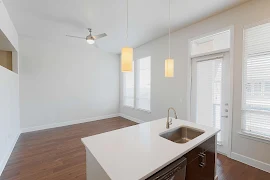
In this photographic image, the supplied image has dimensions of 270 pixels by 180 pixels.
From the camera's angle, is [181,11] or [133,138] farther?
[181,11]

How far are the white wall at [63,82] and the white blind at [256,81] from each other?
4.78 m

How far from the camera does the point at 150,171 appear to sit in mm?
958

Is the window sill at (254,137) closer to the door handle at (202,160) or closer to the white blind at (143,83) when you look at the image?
the door handle at (202,160)

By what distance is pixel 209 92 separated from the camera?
2.99 meters

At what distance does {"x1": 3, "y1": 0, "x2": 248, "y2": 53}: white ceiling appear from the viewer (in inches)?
96.2

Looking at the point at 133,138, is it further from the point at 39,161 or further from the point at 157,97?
the point at 157,97

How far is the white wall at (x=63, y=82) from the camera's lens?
4.18 meters

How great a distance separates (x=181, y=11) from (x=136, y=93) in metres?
3.27

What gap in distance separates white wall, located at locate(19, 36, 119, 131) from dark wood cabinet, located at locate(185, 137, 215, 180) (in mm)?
4698

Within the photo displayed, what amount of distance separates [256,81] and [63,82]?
537 centimetres

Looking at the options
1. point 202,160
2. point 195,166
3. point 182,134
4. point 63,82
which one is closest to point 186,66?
point 182,134

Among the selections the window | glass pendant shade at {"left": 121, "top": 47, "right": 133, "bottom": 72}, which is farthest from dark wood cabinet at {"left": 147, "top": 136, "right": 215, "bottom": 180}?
the window

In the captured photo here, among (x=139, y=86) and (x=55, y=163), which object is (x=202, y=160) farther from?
(x=139, y=86)

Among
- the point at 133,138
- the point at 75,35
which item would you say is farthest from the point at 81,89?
the point at 133,138
